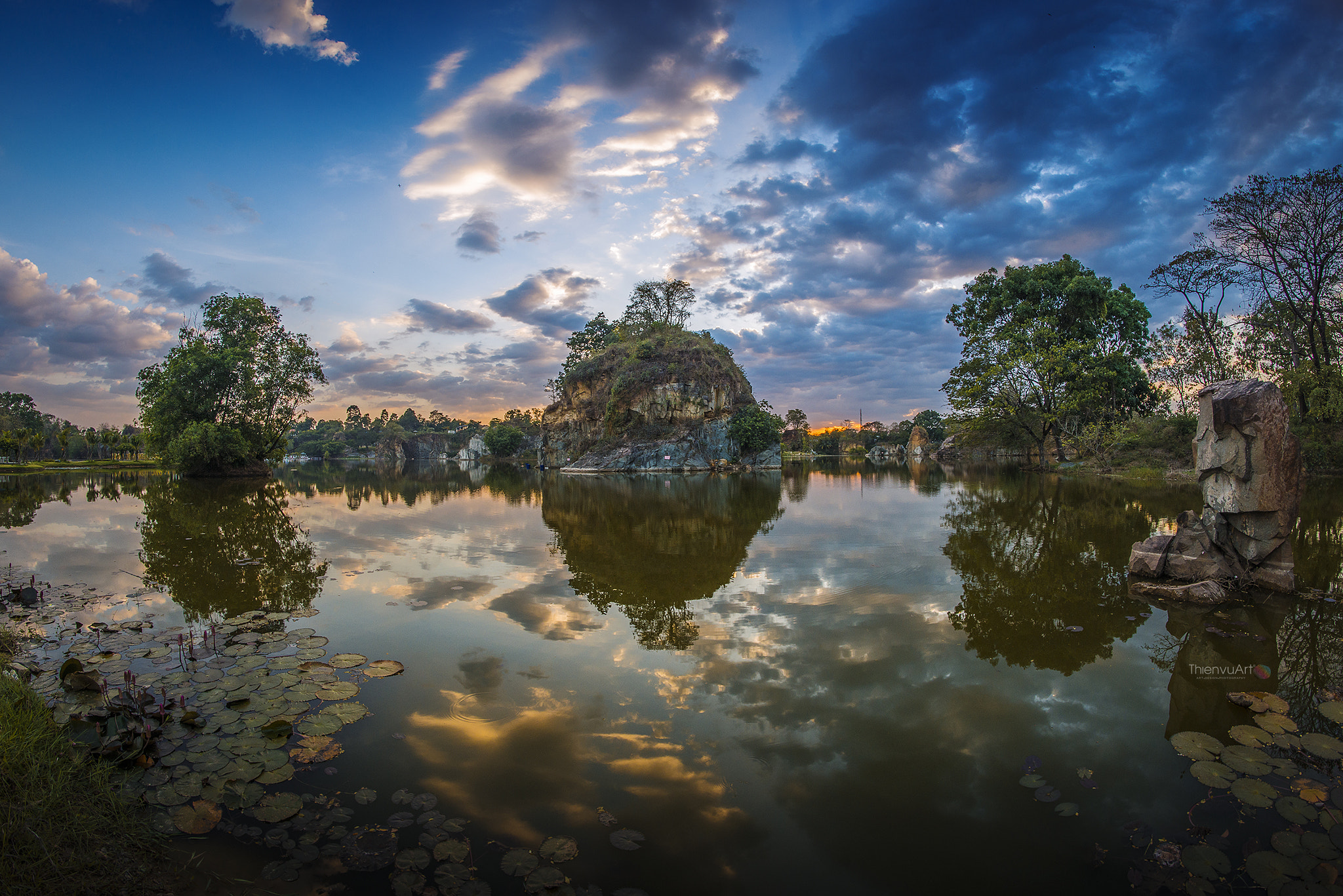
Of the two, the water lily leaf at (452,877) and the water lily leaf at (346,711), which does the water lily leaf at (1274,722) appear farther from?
the water lily leaf at (346,711)

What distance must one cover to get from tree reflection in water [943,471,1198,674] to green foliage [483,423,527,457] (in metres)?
85.8

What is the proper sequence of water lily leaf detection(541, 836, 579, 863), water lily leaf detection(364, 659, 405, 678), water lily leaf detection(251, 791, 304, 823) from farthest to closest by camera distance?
1. water lily leaf detection(364, 659, 405, 678)
2. water lily leaf detection(251, 791, 304, 823)
3. water lily leaf detection(541, 836, 579, 863)

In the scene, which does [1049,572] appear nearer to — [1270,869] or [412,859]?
[1270,869]

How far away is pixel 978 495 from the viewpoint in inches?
861

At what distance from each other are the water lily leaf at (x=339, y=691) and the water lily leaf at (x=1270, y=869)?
6.34m

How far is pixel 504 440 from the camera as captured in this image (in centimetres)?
9581

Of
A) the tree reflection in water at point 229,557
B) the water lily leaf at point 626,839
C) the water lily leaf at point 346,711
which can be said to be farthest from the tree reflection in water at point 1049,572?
the tree reflection in water at point 229,557

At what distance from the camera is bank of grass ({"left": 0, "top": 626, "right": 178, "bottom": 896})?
101 inches

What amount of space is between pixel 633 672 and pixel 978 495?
2076cm

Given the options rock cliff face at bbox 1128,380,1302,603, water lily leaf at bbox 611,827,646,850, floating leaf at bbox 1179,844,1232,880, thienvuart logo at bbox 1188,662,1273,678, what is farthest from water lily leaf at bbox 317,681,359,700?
→ rock cliff face at bbox 1128,380,1302,603

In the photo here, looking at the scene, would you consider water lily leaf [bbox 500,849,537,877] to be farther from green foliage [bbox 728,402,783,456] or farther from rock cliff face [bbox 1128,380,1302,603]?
green foliage [bbox 728,402,783,456]

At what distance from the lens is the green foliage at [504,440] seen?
9569 centimetres

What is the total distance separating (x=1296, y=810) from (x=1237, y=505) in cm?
637

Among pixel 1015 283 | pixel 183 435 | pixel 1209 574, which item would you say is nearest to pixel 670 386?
pixel 1015 283
